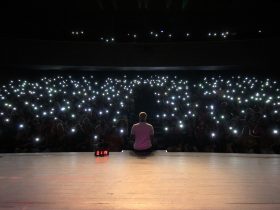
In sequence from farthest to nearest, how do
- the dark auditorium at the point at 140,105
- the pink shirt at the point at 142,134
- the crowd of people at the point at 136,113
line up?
1. the crowd of people at the point at 136,113
2. the pink shirt at the point at 142,134
3. the dark auditorium at the point at 140,105

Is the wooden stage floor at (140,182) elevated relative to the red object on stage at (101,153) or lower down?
lower down

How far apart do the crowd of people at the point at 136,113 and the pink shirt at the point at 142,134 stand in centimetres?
89

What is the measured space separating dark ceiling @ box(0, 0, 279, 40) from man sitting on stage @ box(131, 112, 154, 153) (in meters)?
11.4

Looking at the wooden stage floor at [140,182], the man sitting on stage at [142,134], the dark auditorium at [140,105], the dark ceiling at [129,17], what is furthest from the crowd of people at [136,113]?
the dark ceiling at [129,17]

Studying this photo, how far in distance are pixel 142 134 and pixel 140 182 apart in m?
2.60

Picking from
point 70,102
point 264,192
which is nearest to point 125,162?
point 264,192

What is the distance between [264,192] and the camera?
4.14 metres

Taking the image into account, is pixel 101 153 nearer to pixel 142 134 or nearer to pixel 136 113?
pixel 142 134

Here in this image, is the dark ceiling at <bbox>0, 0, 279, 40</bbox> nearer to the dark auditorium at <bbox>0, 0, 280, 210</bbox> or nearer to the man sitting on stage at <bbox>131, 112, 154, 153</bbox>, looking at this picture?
the dark auditorium at <bbox>0, 0, 280, 210</bbox>

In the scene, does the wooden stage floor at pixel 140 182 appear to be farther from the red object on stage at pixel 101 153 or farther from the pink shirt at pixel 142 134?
the pink shirt at pixel 142 134

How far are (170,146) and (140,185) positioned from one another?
4.87 m

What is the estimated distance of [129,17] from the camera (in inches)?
736

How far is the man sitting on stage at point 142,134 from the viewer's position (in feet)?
23.8

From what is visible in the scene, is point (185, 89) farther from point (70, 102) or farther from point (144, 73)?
point (70, 102)
